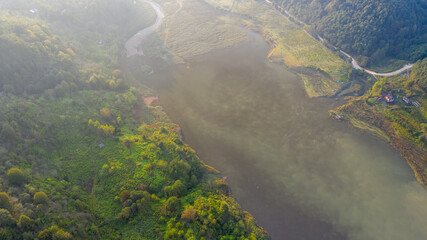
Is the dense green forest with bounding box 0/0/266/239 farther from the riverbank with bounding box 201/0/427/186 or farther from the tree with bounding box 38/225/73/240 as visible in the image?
the riverbank with bounding box 201/0/427/186

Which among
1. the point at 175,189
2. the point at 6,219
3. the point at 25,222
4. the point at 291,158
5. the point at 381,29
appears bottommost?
the point at 25,222

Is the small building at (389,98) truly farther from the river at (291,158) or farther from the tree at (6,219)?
the tree at (6,219)

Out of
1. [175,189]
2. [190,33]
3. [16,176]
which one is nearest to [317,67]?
[190,33]

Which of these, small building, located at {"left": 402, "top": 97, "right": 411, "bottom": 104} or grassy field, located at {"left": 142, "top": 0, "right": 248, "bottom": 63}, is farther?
grassy field, located at {"left": 142, "top": 0, "right": 248, "bottom": 63}

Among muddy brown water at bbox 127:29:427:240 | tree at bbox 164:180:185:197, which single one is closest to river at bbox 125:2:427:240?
muddy brown water at bbox 127:29:427:240

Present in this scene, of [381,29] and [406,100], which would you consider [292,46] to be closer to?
[381,29]
